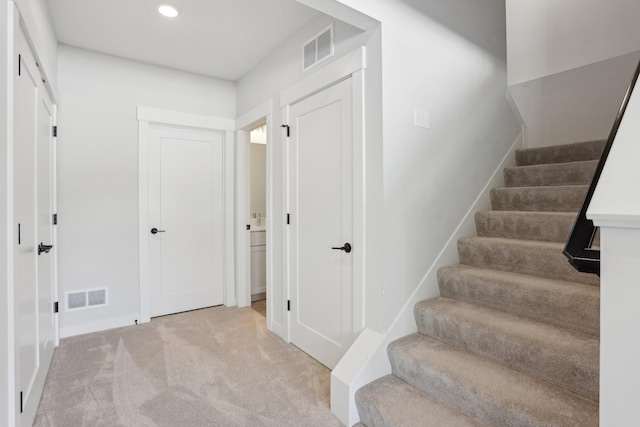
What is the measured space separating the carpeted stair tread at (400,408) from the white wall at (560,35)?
2981 mm

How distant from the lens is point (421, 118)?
219 cm

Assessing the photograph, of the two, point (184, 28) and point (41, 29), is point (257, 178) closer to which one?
point (184, 28)

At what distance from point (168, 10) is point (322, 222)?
196 cm

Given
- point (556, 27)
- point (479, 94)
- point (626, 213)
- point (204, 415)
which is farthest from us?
point (556, 27)

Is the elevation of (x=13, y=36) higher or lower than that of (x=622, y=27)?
lower

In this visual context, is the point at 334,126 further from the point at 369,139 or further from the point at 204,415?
the point at 204,415

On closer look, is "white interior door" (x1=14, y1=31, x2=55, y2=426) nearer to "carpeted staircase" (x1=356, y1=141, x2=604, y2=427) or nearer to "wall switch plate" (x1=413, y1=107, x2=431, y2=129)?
"carpeted staircase" (x1=356, y1=141, x2=604, y2=427)

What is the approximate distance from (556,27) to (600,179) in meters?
3.48

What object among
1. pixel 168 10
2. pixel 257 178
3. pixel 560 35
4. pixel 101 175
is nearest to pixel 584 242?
pixel 168 10

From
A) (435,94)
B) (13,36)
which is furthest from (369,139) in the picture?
(13,36)

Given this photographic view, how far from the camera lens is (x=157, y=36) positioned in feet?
9.47

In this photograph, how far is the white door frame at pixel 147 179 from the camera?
337cm

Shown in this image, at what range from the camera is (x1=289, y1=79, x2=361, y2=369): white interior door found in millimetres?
2275

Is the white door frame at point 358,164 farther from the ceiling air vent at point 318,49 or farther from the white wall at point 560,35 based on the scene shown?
the white wall at point 560,35
